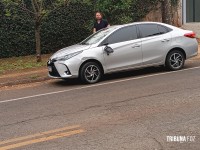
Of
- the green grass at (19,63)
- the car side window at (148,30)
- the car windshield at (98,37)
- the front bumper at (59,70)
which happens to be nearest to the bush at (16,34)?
the green grass at (19,63)

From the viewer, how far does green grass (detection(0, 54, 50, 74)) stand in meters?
14.9

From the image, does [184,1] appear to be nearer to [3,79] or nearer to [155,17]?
[155,17]

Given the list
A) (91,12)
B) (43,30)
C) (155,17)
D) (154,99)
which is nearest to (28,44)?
(43,30)

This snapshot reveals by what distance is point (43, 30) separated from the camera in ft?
58.5

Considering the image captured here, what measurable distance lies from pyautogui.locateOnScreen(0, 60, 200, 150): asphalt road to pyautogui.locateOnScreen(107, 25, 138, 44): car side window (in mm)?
1129

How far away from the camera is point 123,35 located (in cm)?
1173

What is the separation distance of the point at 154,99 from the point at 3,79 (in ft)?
20.0

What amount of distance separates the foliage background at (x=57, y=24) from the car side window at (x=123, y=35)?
5709mm

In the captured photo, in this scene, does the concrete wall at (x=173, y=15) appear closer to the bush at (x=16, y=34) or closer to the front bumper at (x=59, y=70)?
the bush at (x=16, y=34)

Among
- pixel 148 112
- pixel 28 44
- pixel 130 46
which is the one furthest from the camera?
pixel 28 44

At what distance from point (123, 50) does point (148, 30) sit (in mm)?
1106

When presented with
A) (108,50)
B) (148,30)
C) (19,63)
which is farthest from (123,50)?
(19,63)

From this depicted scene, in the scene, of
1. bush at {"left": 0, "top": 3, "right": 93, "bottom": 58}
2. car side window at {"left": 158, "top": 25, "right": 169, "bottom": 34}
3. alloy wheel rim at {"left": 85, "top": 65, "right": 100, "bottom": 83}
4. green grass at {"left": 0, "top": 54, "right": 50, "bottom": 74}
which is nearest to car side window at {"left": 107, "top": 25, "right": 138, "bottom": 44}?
car side window at {"left": 158, "top": 25, "right": 169, "bottom": 34}

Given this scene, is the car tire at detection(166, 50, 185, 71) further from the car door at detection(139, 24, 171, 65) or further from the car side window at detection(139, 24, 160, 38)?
the car side window at detection(139, 24, 160, 38)
